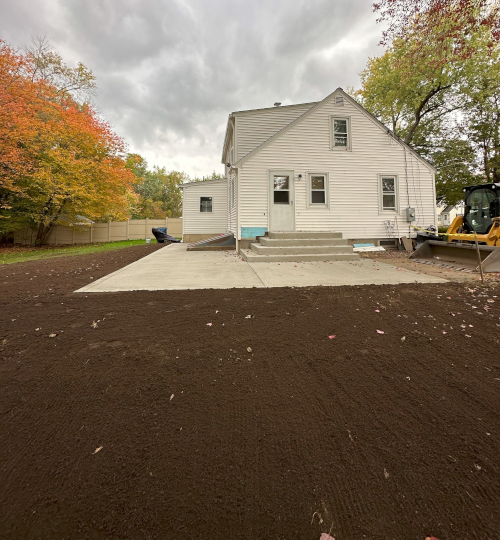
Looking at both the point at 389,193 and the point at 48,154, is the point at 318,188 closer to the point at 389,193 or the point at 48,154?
the point at 389,193

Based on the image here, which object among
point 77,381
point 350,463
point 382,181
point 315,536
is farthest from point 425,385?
point 382,181

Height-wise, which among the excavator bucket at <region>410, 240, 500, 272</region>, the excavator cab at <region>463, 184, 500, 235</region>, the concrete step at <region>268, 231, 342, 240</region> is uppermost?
the excavator cab at <region>463, 184, 500, 235</region>

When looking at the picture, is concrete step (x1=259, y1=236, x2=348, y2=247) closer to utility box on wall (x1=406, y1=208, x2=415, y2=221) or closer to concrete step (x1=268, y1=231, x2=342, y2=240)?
concrete step (x1=268, y1=231, x2=342, y2=240)

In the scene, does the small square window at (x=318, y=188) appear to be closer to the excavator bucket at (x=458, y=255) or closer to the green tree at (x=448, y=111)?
the excavator bucket at (x=458, y=255)

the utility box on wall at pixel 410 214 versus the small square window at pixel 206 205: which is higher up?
the small square window at pixel 206 205

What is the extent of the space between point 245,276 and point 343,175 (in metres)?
7.73

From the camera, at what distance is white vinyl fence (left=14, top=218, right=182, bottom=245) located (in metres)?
19.4

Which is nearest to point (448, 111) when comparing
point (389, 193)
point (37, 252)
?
point (389, 193)

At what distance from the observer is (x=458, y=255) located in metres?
7.20

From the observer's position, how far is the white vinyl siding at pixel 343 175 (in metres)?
10.5

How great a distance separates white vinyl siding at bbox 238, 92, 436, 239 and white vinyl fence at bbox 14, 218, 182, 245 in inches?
565

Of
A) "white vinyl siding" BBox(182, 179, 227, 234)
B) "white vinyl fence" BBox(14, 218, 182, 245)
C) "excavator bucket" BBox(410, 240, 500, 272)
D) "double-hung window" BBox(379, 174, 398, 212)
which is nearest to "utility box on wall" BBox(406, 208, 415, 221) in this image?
"double-hung window" BBox(379, 174, 398, 212)

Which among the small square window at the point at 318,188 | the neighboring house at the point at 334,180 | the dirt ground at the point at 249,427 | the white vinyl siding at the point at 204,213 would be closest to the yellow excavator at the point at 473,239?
the neighboring house at the point at 334,180

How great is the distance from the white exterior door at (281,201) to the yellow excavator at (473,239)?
180 inches
